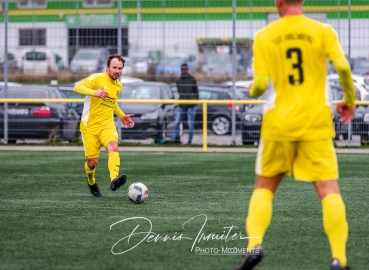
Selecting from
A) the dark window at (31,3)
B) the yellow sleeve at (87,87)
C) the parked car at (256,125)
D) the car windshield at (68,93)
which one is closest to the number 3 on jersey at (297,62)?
the yellow sleeve at (87,87)

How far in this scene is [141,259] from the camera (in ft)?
21.7

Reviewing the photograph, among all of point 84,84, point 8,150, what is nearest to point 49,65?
point 8,150

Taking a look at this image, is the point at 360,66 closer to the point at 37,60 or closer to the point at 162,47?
the point at 162,47

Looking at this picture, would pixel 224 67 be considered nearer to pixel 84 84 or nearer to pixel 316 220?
pixel 84 84

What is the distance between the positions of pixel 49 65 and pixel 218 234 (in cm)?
1398

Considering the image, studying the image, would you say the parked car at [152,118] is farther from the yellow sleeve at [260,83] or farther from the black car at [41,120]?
the yellow sleeve at [260,83]

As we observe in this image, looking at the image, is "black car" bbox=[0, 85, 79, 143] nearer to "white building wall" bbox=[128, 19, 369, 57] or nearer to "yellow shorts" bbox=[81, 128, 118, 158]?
"white building wall" bbox=[128, 19, 369, 57]

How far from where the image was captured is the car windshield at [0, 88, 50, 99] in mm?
20875

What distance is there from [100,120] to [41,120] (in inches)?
370

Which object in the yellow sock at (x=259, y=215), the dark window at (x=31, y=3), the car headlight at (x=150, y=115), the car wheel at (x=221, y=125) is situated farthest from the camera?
the dark window at (x=31, y=3)

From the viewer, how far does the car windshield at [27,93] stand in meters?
20.9

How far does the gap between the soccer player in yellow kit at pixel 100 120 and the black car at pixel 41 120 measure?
29.8 ft

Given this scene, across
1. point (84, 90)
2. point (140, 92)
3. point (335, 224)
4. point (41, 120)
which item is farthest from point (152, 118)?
point (335, 224)

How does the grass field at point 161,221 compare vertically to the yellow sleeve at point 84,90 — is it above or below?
below
